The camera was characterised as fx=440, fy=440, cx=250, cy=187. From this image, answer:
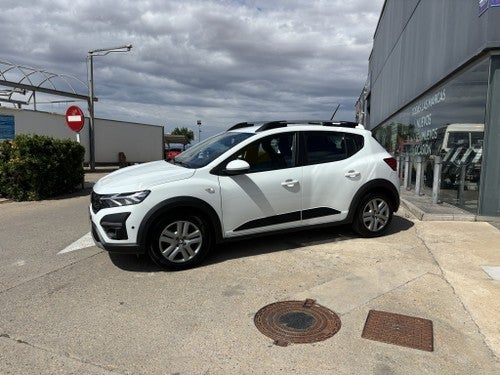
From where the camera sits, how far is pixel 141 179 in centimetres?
510

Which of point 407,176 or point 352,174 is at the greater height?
point 352,174

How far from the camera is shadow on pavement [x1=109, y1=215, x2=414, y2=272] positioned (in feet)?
17.6

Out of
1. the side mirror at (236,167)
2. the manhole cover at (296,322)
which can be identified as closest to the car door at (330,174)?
the side mirror at (236,167)

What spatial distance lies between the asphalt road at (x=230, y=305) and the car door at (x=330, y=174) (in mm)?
509

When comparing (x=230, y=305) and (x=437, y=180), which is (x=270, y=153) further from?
(x=437, y=180)

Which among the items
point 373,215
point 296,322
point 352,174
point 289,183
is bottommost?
point 296,322

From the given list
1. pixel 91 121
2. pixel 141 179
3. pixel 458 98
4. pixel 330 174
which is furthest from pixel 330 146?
pixel 91 121

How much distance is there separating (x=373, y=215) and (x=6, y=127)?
14.5 m

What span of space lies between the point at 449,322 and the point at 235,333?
186cm

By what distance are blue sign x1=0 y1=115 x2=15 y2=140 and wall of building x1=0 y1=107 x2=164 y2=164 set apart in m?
0.26

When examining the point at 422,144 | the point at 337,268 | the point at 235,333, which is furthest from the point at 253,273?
the point at 422,144

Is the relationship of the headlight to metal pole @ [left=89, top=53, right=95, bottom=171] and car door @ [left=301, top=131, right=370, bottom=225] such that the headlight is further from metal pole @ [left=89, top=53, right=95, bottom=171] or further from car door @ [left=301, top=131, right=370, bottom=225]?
metal pole @ [left=89, top=53, right=95, bottom=171]

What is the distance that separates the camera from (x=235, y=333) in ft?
11.9

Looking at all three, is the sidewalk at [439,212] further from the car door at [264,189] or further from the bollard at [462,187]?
the car door at [264,189]
